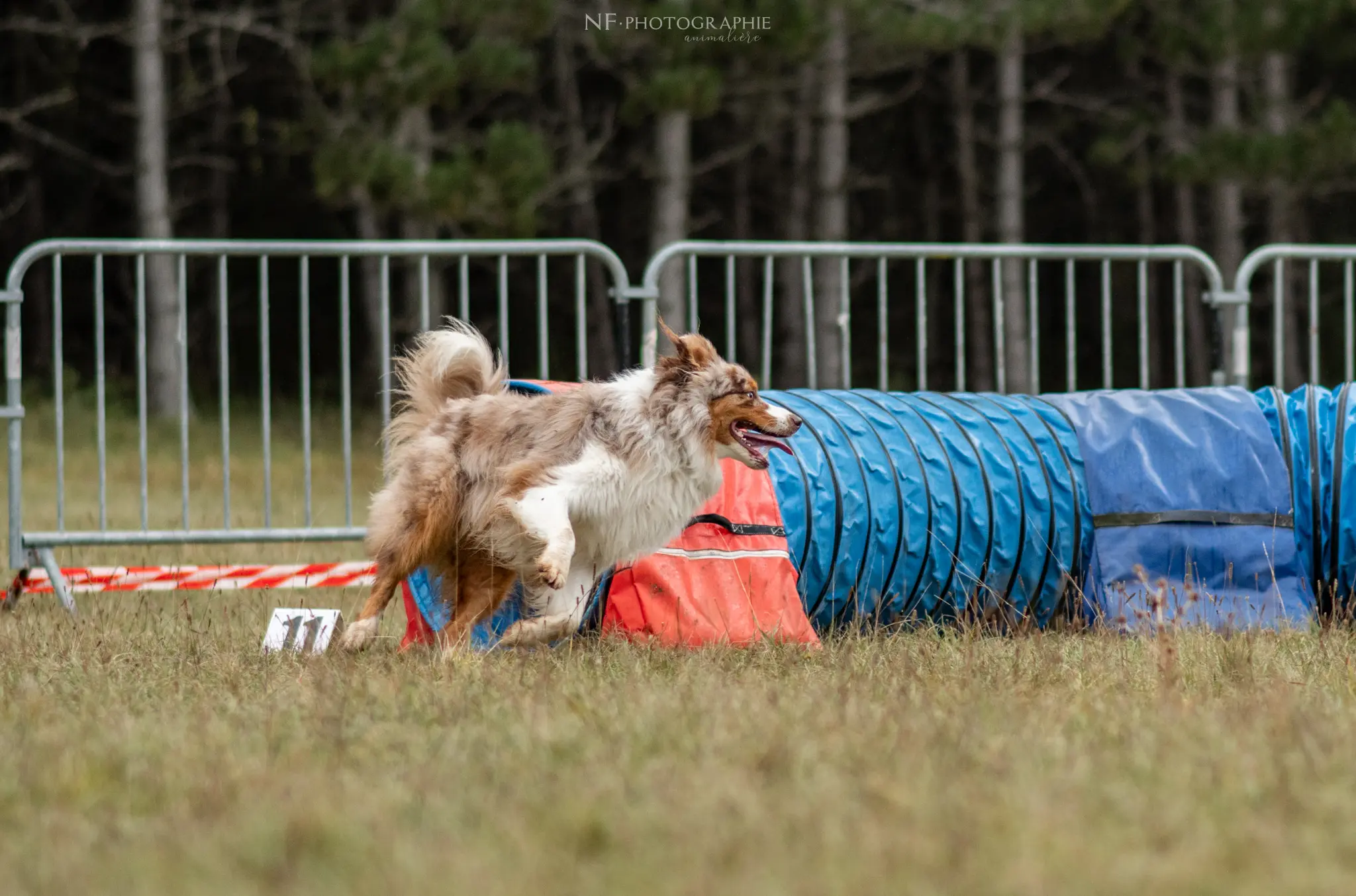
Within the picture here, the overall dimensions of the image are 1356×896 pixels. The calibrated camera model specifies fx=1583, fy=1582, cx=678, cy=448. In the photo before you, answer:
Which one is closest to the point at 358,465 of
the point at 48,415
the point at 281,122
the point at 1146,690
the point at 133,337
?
the point at 48,415

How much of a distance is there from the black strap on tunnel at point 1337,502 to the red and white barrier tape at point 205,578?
4.08 meters

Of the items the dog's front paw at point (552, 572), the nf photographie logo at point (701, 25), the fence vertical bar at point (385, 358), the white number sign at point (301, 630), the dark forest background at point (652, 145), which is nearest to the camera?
the dog's front paw at point (552, 572)

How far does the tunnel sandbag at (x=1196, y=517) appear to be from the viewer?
615 centimetres

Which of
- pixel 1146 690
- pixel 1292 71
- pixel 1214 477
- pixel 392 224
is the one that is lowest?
pixel 1146 690

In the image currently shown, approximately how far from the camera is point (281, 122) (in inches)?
776

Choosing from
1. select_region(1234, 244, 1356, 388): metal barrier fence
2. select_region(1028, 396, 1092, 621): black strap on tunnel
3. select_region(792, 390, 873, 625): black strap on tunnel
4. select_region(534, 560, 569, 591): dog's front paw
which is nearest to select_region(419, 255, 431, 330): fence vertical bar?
select_region(792, 390, 873, 625): black strap on tunnel

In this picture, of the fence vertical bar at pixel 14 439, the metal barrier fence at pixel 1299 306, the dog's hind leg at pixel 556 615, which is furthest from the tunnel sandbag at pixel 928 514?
the fence vertical bar at pixel 14 439

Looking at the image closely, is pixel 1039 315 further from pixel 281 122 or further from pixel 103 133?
pixel 103 133

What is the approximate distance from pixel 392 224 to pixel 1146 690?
20004mm

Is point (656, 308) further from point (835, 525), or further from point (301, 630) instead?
point (301, 630)

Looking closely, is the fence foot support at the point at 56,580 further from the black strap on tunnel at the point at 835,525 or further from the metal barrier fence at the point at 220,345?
the black strap on tunnel at the point at 835,525

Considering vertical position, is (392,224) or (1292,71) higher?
(1292,71)

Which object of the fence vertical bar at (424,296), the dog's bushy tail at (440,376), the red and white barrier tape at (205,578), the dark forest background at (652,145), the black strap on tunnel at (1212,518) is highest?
the dark forest background at (652,145)

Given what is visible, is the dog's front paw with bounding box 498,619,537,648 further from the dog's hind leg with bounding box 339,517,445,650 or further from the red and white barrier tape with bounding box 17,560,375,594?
the red and white barrier tape with bounding box 17,560,375,594
